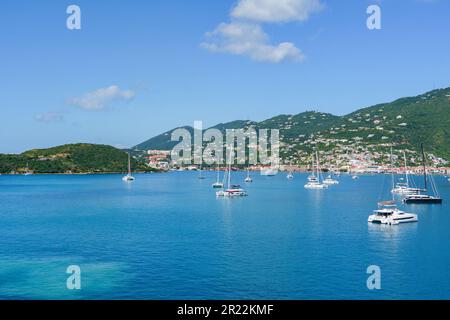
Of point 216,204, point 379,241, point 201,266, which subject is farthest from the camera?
point 216,204

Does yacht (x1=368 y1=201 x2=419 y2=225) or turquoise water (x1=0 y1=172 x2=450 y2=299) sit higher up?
yacht (x1=368 y1=201 x2=419 y2=225)

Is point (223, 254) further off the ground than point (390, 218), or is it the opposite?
point (390, 218)

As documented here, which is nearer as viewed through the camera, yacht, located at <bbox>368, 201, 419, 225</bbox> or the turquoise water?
the turquoise water

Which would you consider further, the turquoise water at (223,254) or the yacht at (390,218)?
the yacht at (390,218)

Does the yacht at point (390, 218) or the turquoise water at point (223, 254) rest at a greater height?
the yacht at point (390, 218)

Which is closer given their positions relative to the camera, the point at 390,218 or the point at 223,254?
the point at 223,254
